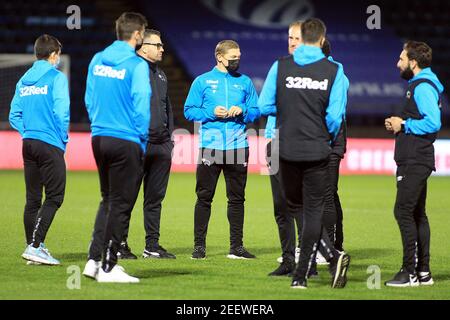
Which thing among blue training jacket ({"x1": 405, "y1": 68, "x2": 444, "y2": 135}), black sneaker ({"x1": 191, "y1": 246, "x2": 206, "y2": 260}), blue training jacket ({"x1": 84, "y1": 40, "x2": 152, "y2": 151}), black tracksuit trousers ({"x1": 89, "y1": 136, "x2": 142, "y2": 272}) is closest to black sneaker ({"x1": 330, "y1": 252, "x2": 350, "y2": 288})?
blue training jacket ({"x1": 405, "y1": 68, "x2": 444, "y2": 135})

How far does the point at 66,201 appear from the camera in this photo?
15.4m

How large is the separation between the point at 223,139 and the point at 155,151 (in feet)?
2.26

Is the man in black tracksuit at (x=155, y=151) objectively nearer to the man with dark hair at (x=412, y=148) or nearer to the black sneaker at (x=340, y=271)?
the black sneaker at (x=340, y=271)

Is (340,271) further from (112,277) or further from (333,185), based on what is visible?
(112,277)

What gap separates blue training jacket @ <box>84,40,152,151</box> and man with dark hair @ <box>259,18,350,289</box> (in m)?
0.93

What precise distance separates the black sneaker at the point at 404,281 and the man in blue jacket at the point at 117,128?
7.04 ft

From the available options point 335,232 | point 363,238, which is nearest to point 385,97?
point 363,238

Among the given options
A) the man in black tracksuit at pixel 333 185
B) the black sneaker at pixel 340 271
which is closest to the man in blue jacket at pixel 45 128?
the man in black tracksuit at pixel 333 185

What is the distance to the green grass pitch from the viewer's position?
7207 millimetres

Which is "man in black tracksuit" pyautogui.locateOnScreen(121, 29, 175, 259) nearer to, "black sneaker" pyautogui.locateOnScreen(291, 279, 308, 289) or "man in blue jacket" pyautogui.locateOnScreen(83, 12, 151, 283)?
"man in blue jacket" pyautogui.locateOnScreen(83, 12, 151, 283)

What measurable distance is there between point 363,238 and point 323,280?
3500 mm

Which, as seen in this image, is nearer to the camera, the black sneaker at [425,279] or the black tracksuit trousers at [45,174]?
the black sneaker at [425,279]

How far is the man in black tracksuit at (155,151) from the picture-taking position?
30.5 ft

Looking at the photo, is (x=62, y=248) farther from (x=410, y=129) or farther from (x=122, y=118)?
(x=410, y=129)
